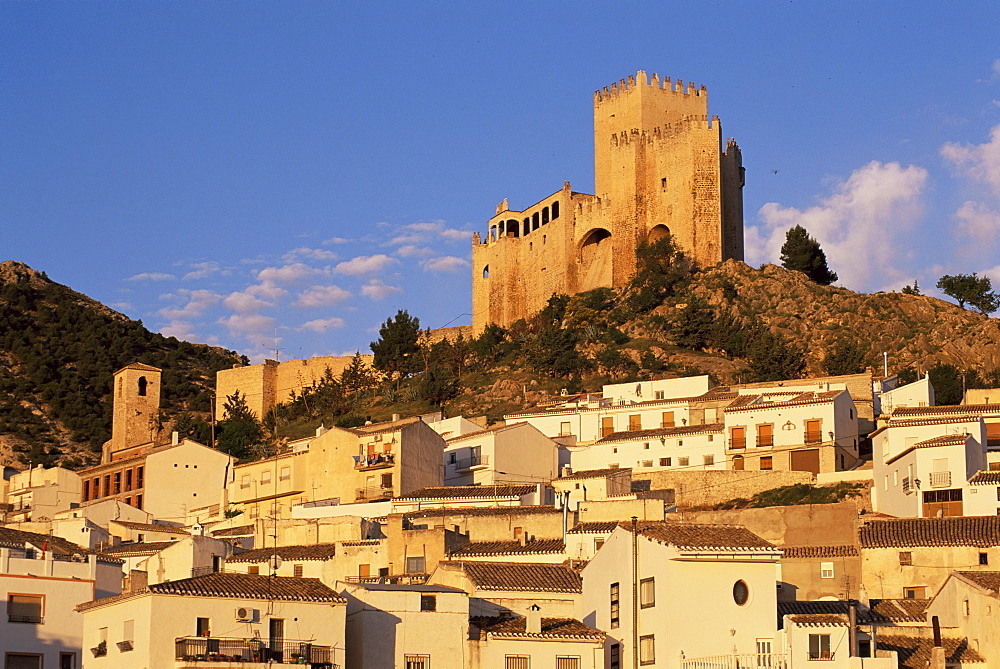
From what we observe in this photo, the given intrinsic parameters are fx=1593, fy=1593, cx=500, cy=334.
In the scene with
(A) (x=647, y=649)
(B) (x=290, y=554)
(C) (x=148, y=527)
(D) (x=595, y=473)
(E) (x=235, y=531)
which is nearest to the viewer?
(A) (x=647, y=649)

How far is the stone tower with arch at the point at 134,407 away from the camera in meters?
83.8

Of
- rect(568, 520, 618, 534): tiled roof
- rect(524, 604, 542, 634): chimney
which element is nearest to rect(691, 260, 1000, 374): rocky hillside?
rect(568, 520, 618, 534): tiled roof

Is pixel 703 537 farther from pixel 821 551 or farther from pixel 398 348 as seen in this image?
pixel 398 348

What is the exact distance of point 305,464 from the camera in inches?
2287

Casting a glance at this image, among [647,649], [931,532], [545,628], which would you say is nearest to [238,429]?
[931,532]

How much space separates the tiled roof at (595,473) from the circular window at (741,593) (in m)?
A: 19.3

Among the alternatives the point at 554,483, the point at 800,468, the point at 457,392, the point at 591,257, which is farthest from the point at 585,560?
the point at 591,257

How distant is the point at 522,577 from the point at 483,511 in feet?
32.0

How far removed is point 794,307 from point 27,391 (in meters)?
42.4

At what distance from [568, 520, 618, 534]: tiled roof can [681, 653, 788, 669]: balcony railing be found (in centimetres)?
964

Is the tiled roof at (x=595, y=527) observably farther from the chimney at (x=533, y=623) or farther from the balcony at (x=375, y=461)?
the balcony at (x=375, y=461)

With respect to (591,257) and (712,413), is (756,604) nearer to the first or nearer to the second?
(712,413)

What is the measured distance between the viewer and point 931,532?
40.0m

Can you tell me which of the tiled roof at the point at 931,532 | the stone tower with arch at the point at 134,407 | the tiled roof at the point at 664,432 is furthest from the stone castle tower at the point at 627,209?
the tiled roof at the point at 931,532
